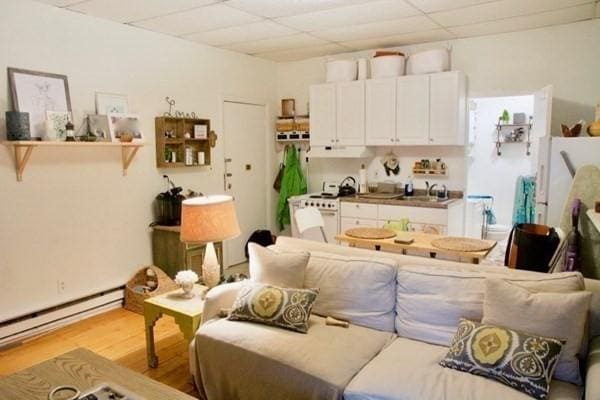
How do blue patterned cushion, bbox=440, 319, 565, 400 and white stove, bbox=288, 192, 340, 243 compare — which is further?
white stove, bbox=288, 192, 340, 243

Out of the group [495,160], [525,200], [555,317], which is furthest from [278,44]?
[555,317]

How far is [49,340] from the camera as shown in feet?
11.3

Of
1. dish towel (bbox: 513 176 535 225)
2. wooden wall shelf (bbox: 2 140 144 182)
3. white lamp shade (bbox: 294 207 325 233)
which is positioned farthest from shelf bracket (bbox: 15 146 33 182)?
dish towel (bbox: 513 176 535 225)

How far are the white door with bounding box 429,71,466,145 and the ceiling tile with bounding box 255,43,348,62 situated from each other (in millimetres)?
1255

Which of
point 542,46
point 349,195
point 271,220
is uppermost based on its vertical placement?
point 542,46

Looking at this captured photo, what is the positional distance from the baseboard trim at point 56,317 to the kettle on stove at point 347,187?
8.96 feet

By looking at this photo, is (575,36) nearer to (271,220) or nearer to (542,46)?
(542,46)

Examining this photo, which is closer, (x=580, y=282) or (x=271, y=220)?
(x=580, y=282)

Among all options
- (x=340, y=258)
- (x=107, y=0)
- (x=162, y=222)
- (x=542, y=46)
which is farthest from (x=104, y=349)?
(x=542, y=46)

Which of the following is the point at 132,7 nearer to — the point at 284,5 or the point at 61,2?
the point at 61,2

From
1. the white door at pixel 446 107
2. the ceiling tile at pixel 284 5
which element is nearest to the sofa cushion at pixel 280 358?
the ceiling tile at pixel 284 5

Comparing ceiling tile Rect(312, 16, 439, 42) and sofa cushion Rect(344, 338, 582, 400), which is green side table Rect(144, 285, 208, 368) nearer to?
sofa cushion Rect(344, 338, 582, 400)

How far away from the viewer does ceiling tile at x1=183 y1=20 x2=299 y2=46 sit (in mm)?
4215

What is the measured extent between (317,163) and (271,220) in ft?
3.31
